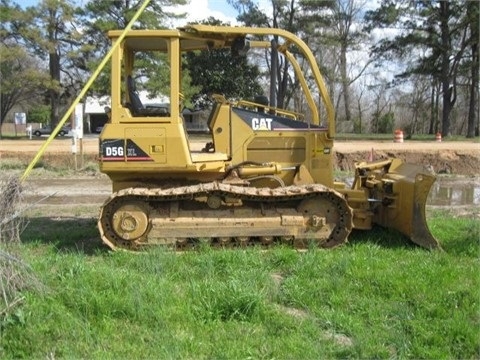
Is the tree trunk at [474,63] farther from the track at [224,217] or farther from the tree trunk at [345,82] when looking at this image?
the track at [224,217]

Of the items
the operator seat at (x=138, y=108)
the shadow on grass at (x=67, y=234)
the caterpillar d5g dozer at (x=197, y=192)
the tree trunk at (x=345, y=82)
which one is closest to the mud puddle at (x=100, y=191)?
the shadow on grass at (x=67, y=234)

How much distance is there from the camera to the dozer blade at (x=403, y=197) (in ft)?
24.1

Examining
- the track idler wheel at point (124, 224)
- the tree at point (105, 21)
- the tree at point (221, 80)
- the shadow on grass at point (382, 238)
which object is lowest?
the shadow on grass at point (382, 238)

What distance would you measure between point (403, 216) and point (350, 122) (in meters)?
51.7

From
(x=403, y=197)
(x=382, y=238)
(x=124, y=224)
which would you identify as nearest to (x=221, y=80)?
(x=382, y=238)

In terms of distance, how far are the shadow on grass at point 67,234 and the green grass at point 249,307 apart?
85 centimetres

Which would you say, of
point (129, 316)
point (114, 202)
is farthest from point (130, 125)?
point (129, 316)

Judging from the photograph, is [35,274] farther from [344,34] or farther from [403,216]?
[344,34]

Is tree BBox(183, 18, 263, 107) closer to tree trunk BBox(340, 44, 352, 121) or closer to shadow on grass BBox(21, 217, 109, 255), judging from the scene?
tree trunk BBox(340, 44, 352, 121)

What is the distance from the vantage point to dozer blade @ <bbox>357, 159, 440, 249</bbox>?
24.1 feet

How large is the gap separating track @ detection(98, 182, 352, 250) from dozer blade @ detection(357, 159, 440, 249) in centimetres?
82

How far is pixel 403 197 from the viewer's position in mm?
7703

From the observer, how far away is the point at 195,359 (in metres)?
4.21

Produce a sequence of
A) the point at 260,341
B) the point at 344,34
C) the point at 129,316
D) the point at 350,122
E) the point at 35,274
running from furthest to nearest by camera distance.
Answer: the point at 350,122, the point at 344,34, the point at 35,274, the point at 129,316, the point at 260,341
